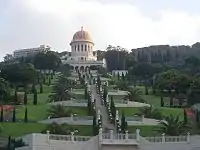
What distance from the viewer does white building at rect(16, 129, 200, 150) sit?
4281 cm

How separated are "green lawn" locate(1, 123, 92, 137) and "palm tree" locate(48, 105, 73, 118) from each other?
3.65 metres

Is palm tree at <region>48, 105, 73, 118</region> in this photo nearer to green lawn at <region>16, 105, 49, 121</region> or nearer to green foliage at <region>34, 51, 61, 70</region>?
green lawn at <region>16, 105, 49, 121</region>

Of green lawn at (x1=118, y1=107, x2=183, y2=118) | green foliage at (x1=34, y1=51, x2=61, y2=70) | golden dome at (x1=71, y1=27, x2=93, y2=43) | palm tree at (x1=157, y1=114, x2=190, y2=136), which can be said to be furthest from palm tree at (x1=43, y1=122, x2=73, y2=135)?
golden dome at (x1=71, y1=27, x2=93, y2=43)

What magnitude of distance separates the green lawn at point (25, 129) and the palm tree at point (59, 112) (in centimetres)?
365

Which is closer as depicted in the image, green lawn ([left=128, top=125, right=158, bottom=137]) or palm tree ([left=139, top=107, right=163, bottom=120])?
green lawn ([left=128, top=125, right=158, bottom=137])

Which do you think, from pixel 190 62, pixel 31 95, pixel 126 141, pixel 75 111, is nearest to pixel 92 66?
pixel 190 62

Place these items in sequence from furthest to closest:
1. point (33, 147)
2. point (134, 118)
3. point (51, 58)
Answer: point (51, 58), point (134, 118), point (33, 147)

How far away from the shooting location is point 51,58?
113 m

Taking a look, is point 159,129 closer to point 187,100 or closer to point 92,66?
point 187,100

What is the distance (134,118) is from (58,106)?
8.40 metres

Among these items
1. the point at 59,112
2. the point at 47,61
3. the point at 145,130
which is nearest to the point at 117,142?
the point at 145,130

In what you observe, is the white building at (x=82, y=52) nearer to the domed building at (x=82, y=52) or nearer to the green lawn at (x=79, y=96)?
the domed building at (x=82, y=52)

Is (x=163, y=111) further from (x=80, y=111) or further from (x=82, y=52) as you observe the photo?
(x=82, y=52)

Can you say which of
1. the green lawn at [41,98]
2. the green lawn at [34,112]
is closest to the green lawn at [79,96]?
the green lawn at [41,98]
